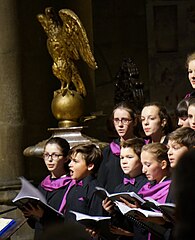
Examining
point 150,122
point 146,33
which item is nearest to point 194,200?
point 150,122

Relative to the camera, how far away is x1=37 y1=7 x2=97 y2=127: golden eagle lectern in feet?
23.9

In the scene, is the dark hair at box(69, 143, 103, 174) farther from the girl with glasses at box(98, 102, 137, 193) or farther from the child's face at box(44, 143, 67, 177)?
the child's face at box(44, 143, 67, 177)

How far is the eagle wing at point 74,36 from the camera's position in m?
7.25

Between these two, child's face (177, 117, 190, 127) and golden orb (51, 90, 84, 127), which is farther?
golden orb (51, 90, 84, 127)

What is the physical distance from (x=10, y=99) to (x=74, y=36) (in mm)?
1198

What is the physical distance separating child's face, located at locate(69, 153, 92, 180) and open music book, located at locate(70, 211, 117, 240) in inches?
23.1

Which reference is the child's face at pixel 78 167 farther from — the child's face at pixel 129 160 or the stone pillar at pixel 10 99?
the stone pillar at pixel 10 99

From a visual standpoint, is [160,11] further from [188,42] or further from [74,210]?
[74,210]

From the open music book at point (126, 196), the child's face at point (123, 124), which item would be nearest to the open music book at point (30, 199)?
the open music book at point (126, 196)

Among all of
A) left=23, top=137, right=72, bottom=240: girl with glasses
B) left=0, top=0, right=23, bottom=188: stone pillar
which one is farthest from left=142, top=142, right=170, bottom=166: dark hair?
left=0, top=0, right=23, bottom=188: stone pillar

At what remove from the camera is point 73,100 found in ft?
23.9

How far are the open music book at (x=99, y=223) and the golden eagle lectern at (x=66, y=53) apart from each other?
2.63 m

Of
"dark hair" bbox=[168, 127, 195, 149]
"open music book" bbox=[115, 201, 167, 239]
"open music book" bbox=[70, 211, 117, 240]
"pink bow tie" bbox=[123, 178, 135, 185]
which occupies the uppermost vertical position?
"dark hair" bbox=[168, 127, 195, 149]

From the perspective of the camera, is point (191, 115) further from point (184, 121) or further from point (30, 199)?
point (30, 199)
